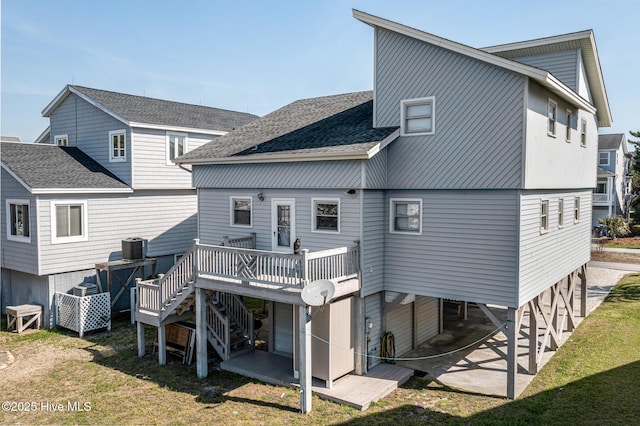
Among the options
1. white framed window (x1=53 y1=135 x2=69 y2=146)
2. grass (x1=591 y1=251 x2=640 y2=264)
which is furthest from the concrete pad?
white framed window (x1=53 y1=135 x2=69 y2=146)

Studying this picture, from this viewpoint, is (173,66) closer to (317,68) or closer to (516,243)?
(317,68)

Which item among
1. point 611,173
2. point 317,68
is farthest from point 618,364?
point 611,173

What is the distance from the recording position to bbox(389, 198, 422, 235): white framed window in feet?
42.4

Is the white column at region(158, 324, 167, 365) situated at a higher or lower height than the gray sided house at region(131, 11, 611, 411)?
lower

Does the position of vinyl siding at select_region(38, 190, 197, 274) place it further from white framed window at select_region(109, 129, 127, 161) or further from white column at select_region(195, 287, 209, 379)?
white column at select_region(195, 287, 209, 379)

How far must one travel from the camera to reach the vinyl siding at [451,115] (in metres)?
11.6

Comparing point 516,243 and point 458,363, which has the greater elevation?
point 516,243

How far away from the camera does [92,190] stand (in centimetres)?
1802

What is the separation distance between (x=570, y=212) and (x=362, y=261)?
8.44 metres

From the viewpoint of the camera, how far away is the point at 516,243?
37.6 feet

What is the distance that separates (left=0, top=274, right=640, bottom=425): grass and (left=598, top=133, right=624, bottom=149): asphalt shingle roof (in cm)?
3686

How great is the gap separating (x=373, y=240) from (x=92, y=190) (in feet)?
37.7

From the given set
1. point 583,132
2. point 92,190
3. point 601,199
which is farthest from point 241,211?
point 601,199

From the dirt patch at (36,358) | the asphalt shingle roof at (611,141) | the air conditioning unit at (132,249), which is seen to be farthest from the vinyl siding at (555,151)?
the asphalt shingle roof at (611,141)
